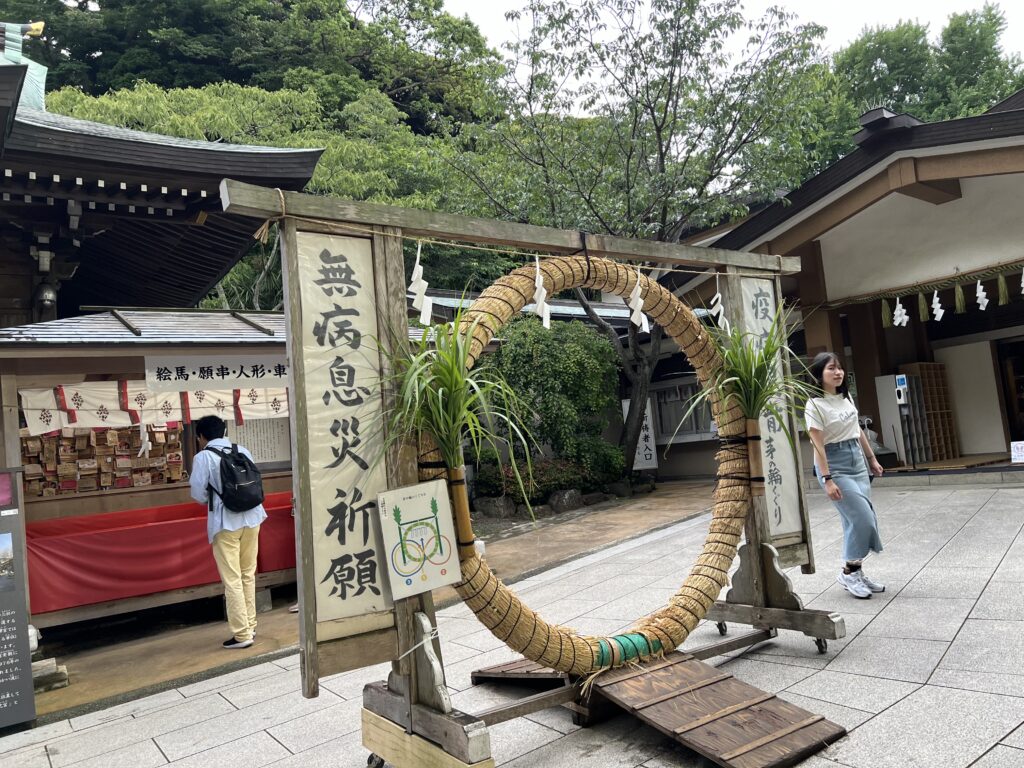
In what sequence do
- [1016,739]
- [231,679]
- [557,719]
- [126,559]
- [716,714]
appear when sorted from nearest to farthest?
[1016,739] → [716,714] → [557,719] → [231,679] → [126,559]

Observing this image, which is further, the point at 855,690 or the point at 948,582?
the point at 948,582

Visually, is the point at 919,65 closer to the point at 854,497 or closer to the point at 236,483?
the point at 854,497

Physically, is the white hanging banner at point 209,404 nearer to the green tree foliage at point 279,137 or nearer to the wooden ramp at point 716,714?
the green tree foliage at point 279,137

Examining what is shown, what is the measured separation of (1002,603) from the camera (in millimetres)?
4520

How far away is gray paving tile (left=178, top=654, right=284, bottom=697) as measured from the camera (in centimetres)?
512

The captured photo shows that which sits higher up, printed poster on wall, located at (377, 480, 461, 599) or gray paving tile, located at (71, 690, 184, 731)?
printed poster on wall, located at (377, 480, 461, 599)

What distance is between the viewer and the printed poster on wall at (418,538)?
295 cm

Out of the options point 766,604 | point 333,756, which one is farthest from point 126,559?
point 766,604

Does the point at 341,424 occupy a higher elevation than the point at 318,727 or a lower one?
higher

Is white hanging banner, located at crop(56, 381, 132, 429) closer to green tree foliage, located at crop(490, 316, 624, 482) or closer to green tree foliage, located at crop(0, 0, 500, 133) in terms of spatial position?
green tree foliage, located at crop(490, 316, 624, 482)

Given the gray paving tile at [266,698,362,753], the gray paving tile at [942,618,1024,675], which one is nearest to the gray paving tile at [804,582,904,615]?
the gray paving tile at [942,618,1024,675]

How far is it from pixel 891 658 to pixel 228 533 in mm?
5110

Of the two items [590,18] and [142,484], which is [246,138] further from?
[142,484]

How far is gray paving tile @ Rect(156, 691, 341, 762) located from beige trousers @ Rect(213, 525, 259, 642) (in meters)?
1.75
